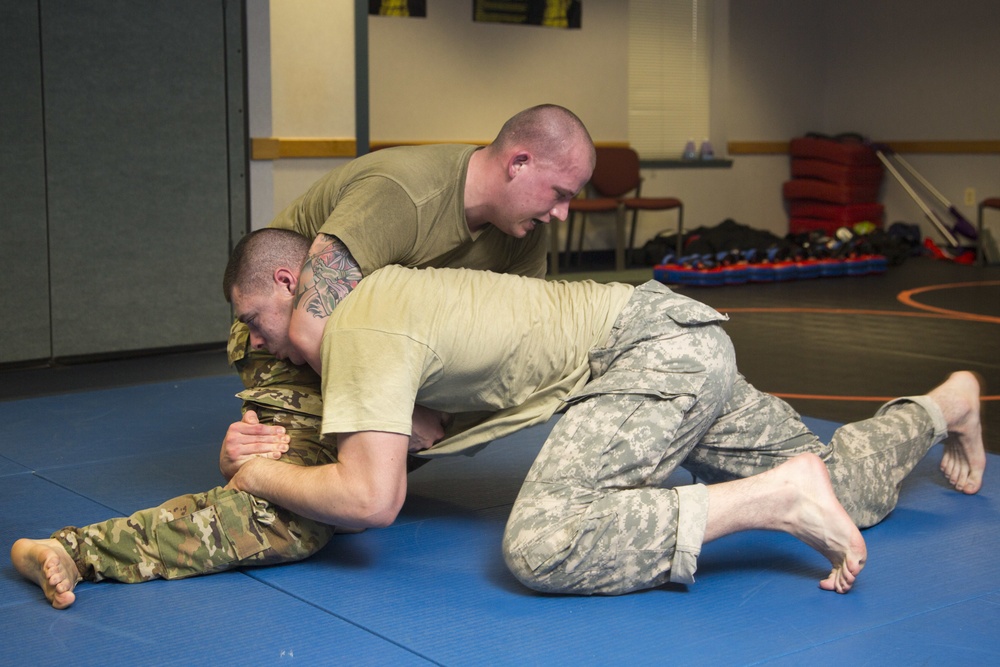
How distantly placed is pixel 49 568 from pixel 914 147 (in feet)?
34.5

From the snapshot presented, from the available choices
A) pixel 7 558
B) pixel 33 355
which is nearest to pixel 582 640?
pixel 7 558

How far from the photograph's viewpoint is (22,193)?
492 centimetres

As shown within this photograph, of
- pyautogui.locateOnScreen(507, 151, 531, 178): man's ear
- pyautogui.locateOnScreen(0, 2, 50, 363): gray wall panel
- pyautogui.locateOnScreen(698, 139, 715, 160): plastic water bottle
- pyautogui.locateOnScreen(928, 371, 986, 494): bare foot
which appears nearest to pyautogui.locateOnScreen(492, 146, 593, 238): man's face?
pyautogui.locateOnScreen(507, 151, 531, 178): man's ear

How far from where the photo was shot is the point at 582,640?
2.08 metres

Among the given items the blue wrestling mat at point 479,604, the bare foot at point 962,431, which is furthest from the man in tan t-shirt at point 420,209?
the bare foot at point 962,431

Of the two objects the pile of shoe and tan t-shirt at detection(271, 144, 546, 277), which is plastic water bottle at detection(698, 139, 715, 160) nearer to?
the pile of shoe

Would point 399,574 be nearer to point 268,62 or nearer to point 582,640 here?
point 582,640

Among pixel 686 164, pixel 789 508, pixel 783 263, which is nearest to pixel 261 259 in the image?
pixel 789 508

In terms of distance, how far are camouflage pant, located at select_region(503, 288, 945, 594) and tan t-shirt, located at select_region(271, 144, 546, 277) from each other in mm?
492

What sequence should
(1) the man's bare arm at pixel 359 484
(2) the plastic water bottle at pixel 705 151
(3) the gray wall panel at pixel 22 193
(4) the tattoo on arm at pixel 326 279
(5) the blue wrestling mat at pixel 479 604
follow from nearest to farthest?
(5) the blue wrestling mat at pixel 479 604 < (1) the man's bare arm at pixel 359 484 < (4) the tattoo on arm at pixel 326 279 < (3) the gray wall panel at pixel 22 193 < (2) the plastic water bottle at pixel 705 151

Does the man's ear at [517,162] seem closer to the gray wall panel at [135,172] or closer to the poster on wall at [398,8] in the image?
the gray wall panel at [135,172]

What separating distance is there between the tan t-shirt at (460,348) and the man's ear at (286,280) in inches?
9.7

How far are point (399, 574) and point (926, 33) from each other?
405 inches

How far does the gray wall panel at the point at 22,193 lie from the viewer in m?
4.82
